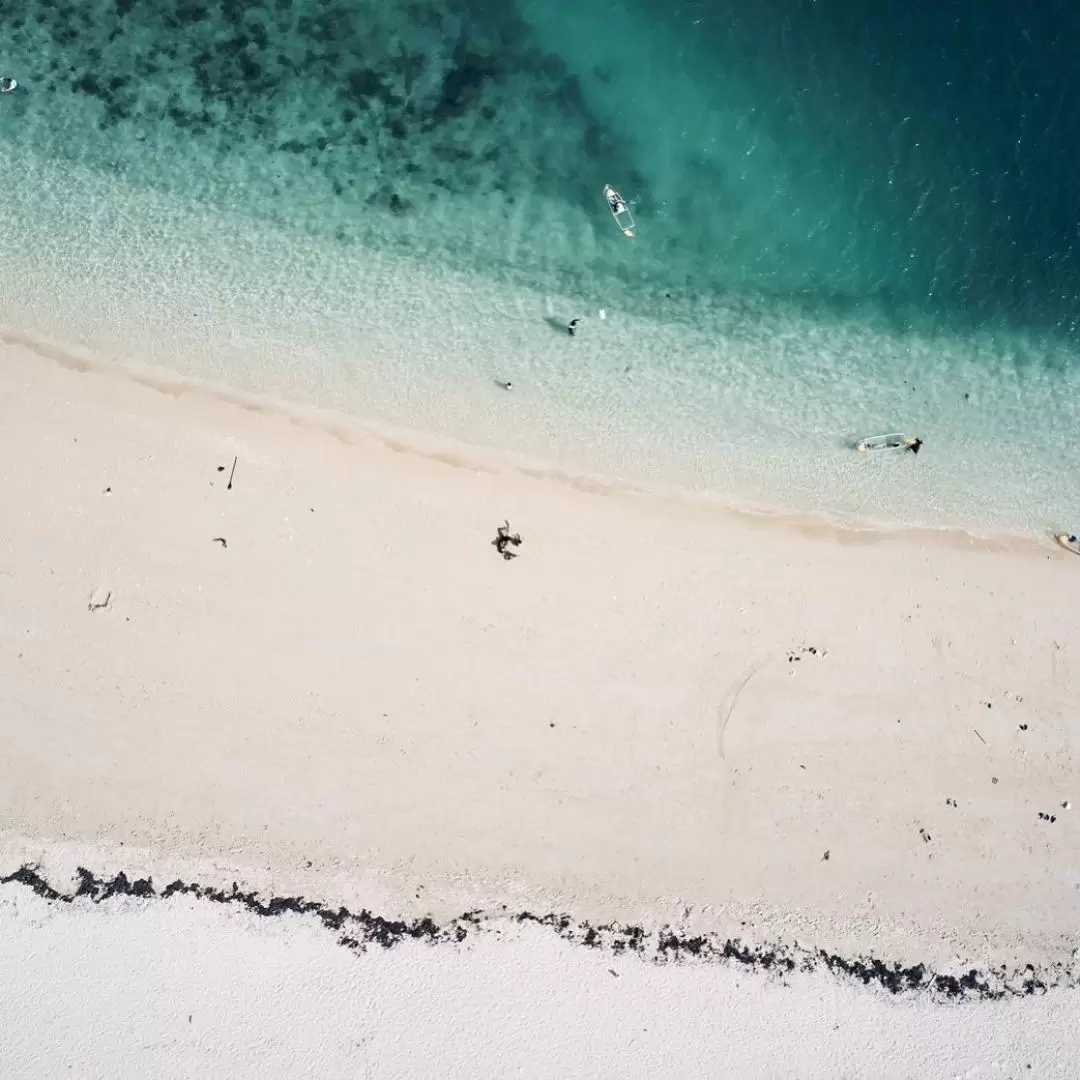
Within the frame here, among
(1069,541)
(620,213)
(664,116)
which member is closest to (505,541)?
(620,213)

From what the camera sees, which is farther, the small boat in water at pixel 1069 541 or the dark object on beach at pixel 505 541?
the small boat in water at pixel 1069 541

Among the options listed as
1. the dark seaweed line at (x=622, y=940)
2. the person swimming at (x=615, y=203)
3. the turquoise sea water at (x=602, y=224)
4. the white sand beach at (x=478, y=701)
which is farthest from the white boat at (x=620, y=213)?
the dark seaweed line at (x=622, y=940)

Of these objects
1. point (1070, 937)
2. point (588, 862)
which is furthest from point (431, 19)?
point (1070, 937)

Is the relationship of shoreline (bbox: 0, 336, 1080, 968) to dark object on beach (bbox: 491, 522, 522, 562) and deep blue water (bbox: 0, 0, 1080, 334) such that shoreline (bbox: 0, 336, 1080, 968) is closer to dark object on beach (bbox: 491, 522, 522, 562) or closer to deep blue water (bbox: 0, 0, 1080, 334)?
dark object on beach (bbox: 491, 522, 522, 562)

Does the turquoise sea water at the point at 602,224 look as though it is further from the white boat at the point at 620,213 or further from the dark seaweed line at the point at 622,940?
the dark seaweed line at the point at 622,940

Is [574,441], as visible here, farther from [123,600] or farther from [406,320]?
[123,600]

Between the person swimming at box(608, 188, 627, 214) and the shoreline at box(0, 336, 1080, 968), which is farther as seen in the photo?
the person swimming at box(608, 188, 627, 214)

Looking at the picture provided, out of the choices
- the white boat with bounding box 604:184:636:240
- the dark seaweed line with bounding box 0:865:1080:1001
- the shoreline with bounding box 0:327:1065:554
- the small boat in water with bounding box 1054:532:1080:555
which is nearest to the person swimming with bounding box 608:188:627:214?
the white boat with bounding box 604:184:636:240
